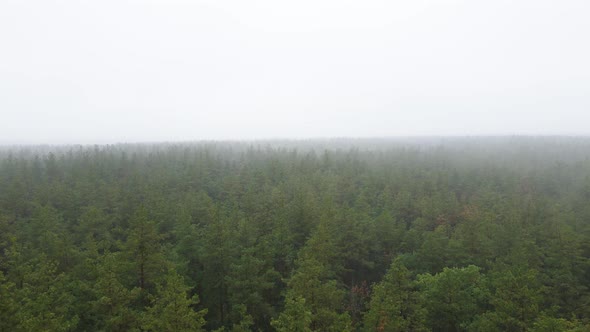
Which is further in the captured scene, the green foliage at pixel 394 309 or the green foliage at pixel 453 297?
the green foliage at pixel 453 297

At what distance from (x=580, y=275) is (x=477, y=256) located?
6.77 meters

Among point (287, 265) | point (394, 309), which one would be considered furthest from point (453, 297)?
point (287, 265)

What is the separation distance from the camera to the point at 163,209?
35.5 metres

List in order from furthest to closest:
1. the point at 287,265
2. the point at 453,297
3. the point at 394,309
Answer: the point at 287,265 < the point at 453,297 < the point at 394,309

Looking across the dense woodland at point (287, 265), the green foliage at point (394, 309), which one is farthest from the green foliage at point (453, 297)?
the green foliage at point (394, 309)

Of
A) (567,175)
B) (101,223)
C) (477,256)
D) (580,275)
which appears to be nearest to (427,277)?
(477,256)

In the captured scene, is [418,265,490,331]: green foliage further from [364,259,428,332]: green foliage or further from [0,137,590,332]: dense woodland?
[364,259,428,332]: green foliage

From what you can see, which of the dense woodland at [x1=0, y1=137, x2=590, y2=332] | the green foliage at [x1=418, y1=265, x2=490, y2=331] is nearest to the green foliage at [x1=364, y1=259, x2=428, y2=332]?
the dense woodland at [x1=0, y1=137, x2=590, y2=332]

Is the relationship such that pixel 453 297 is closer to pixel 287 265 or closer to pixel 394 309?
pixel 394 309

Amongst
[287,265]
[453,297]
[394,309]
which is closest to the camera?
[394,309]

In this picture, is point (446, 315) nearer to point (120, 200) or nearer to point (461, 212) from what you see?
point (461, 212)

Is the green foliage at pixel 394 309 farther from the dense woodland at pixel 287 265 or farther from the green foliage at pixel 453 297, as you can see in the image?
the green foliage at pixel 453 297

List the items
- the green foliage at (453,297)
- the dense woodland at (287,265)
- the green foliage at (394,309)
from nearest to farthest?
1. the green foliage at (394,309)
2. the dense woodland at (287,265)
3. the green foliage at (453,297)

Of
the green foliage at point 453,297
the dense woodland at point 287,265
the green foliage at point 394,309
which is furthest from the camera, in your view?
the green foliage at point 453,297
